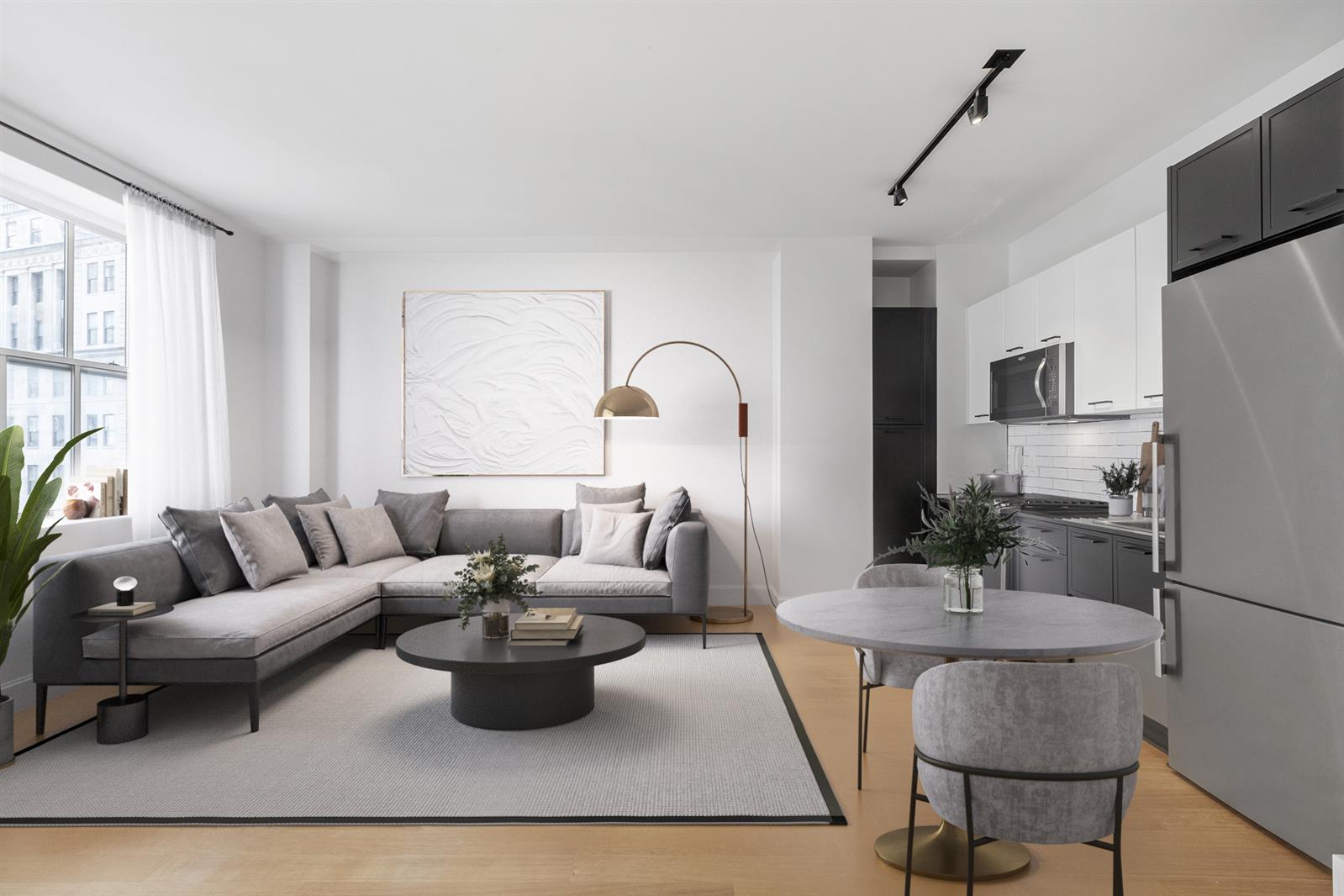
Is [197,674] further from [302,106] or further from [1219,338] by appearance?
[1219,338]

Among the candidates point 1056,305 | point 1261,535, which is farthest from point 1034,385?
point 1261,535

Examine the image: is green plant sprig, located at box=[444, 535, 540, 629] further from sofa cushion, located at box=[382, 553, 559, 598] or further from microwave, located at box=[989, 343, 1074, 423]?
microwave, located at box=[989, 343, 1074, 423]

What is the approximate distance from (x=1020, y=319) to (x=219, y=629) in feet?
16.1

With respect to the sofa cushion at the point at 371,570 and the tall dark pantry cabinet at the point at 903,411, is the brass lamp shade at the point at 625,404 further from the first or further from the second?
the tall dark pantry cabinet at the point at 903,411

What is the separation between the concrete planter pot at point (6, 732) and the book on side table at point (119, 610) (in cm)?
42

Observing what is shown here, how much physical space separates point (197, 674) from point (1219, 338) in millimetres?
4185

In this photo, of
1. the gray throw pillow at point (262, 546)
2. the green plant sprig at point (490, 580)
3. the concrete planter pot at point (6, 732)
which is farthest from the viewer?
the gray throw pillow at point (262, 546)

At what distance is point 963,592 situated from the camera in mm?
2375

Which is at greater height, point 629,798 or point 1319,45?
point 1319,45

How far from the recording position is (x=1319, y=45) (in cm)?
307

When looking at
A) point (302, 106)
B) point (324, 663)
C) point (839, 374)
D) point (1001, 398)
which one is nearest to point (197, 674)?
point (324, 663)

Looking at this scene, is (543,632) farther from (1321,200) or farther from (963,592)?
(1321,200)

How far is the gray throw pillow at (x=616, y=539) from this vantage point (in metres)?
5.18

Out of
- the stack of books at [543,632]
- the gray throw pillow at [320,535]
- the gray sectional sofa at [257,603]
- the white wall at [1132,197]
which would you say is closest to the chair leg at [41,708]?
the gray sectional sofa at [257,603]
